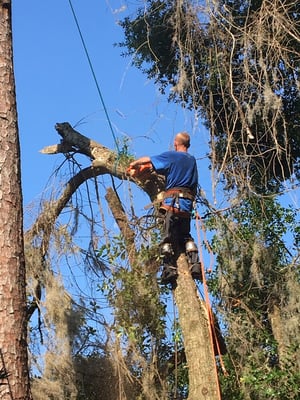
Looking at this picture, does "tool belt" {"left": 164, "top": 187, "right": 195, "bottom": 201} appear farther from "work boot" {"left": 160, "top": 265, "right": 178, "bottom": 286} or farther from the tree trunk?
the tree trunk

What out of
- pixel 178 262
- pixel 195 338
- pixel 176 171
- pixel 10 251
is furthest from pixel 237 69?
pixel 10 251

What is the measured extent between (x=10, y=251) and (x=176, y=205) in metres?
1.74

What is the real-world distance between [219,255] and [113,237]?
145 centimetres

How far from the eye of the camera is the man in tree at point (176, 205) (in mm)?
5422

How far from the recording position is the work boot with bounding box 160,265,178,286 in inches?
211

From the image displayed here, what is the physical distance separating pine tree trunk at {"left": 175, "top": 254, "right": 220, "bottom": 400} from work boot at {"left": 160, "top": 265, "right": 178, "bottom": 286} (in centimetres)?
4

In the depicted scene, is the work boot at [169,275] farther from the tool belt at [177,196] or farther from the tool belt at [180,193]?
the tool belt at [180,193]

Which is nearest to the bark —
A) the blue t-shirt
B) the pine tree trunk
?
the pine tree trunk

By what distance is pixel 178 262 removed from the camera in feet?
17.9

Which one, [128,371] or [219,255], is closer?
[128,371]

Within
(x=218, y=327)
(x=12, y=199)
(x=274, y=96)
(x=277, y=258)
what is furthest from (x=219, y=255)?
(x=12, y=199)

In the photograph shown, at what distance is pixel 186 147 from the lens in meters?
5.95

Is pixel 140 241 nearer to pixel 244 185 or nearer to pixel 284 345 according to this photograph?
pixel 244 185

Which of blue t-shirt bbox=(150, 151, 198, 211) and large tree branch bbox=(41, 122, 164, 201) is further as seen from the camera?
large tree branch bbox=(41, 122, 164, 201)
